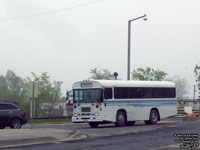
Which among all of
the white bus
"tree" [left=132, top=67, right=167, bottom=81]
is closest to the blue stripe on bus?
the white bus

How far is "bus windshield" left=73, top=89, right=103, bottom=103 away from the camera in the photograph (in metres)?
28.8

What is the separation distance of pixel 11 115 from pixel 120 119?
6701 millimetres

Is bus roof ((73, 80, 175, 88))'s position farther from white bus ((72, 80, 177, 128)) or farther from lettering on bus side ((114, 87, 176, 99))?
lettering on bus side ((114, 87, 176, 99))

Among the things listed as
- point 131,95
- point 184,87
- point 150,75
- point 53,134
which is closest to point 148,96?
point 131,95

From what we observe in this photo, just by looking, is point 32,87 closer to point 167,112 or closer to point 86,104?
point 86,104

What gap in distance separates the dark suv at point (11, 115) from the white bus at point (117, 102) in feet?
10.7

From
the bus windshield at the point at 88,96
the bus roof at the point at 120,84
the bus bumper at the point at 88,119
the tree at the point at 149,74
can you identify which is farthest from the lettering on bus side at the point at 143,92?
the tree at the point at 149,74

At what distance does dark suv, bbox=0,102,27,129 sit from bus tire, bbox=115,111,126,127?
5.82 meters

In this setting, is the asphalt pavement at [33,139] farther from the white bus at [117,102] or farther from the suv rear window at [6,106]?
the suv rear window at [6,106]

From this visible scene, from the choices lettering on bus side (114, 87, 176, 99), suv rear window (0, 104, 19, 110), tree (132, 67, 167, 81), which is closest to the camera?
suv rear window (0, 104, 19, 110)

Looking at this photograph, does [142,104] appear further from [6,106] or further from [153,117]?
[6,106]

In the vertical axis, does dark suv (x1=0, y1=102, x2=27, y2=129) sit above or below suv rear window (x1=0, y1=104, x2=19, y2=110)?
below

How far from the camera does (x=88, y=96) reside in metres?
29.2

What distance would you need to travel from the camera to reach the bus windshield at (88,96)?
94.4 ft
